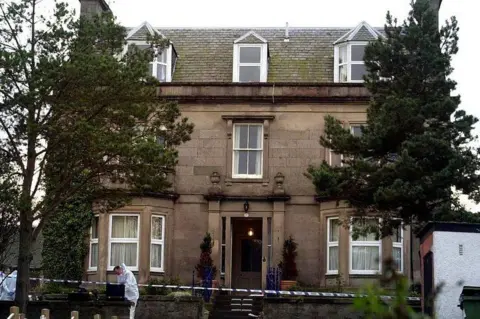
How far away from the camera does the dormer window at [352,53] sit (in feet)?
105

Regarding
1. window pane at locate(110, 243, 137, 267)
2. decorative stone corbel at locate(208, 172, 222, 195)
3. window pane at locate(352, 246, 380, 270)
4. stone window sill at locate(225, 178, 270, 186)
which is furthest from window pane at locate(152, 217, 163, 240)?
window pane at locate(352, 246, 380, 270)

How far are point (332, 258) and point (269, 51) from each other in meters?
8.36

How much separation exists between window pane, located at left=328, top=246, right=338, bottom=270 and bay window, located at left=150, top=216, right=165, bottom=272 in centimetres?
562

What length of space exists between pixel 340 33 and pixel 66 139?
59.1ft

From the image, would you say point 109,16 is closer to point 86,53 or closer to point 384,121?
point 86,53

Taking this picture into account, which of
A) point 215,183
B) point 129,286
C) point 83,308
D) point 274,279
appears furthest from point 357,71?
point 83,308

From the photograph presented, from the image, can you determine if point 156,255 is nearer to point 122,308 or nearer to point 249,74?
point 249,74

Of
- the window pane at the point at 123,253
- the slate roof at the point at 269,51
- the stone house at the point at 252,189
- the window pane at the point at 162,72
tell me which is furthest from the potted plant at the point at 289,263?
the window pane at the point at 162,72

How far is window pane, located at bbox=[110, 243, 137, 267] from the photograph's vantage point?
3038cm

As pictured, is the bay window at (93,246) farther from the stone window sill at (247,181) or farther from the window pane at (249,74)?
the window pane at (249,74)

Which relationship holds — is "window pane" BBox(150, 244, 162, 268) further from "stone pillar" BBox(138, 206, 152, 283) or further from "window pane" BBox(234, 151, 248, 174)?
"window pane" BBox(234, 151, 248, 174)

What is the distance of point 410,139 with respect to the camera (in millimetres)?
22938

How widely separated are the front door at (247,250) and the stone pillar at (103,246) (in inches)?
189

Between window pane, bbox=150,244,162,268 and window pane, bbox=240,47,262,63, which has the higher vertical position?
window pane, bbox=240,47,262,63
